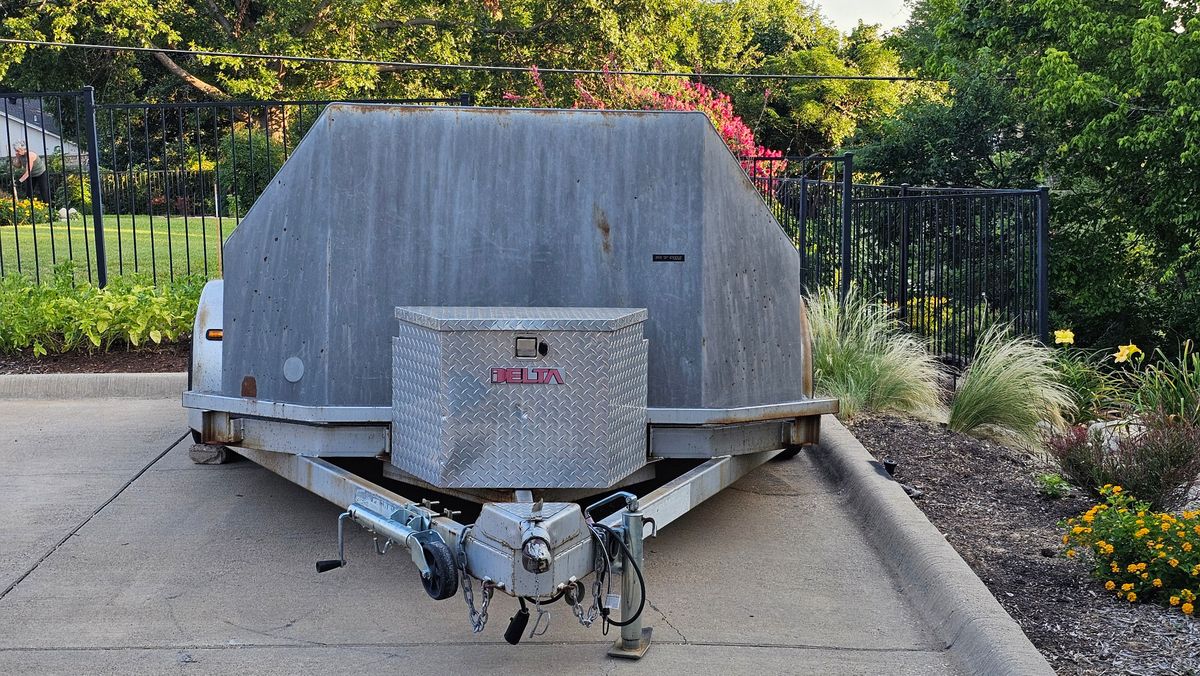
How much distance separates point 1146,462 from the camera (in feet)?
19.1

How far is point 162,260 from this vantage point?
57.7ft

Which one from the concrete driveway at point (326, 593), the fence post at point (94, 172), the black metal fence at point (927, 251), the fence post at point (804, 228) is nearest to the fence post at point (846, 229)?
the black metal fence at point (927, 251)

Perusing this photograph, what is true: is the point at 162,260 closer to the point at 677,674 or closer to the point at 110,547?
the point at 110,547

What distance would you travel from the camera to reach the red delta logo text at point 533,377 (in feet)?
14.2

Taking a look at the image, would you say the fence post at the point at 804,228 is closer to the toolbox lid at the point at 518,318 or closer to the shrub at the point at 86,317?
the shrub at the point at 86,317

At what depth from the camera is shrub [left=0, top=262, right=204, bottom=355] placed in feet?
31.0

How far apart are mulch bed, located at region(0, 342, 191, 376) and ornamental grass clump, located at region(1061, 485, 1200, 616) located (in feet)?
22.9

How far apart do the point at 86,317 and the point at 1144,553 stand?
8128mm

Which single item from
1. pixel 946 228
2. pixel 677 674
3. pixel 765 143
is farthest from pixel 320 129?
pixel 765 143

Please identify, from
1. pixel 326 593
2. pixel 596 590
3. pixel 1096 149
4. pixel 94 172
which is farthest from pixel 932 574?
pixel 1096 149

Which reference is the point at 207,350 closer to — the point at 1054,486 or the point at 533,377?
the point at 533,377

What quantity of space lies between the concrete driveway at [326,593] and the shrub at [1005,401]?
195 cm

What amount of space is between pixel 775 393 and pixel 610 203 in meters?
1.23

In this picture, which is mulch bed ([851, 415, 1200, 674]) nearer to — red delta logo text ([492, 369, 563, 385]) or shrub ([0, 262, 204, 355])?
red delta logo text ([492, 369, 563, 385])
